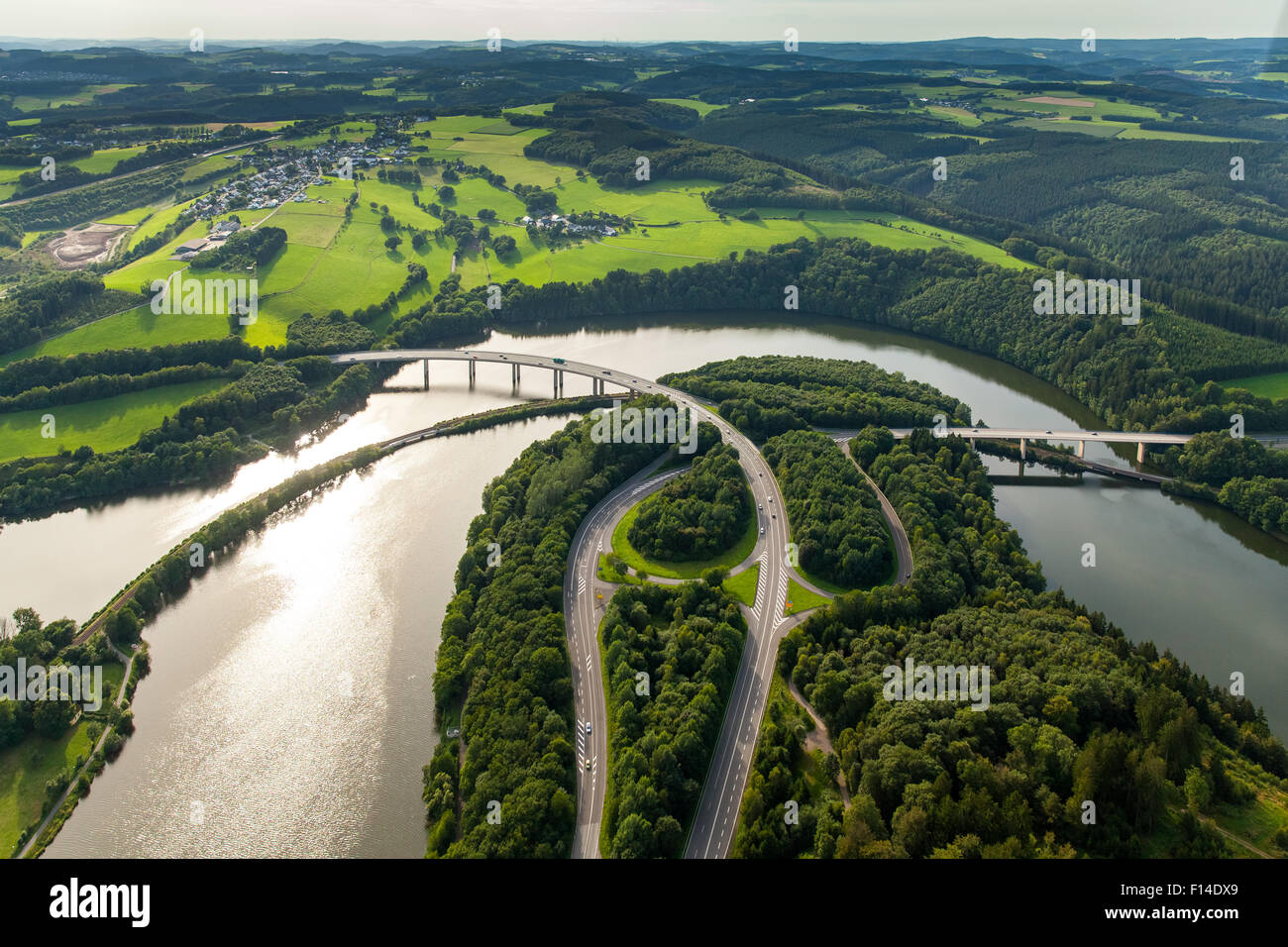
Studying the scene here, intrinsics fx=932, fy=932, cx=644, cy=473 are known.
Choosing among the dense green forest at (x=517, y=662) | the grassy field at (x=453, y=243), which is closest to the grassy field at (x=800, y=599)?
the dense green forest at (x=517, y=662)

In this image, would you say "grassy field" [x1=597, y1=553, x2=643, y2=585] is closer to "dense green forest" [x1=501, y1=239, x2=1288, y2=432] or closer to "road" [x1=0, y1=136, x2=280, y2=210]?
"dense green forest" [x1=501, y1=239, x2=1288, y2=432]

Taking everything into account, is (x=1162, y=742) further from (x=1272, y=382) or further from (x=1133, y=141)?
(x=1133, y=141)

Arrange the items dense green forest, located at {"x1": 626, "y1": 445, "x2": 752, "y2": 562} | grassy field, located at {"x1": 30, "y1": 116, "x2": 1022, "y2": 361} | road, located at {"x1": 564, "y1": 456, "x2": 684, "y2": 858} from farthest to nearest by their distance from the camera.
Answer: grassy field, located at {"x1": 30, "y1": 116, "x2": 1022, "y2": 361} < dense green forest, located at {"x1": 626, "y1": 445, "x2": 752, "y2": 562} < road, located at {"x1": 564, "y1": 456, "x2": 684, "y2": 858}

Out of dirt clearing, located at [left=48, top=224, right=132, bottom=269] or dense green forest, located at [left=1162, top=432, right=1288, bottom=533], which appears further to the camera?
dirt clearing, located at [left=48, top=224, right=132, bottom=269]

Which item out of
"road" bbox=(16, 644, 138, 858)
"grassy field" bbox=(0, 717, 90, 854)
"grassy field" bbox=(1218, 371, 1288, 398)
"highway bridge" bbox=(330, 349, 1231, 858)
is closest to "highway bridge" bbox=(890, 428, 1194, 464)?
"highway bridge" bbox=(330, 349, 1231, 858)

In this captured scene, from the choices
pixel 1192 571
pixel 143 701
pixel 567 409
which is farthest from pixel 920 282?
pixel 143 701

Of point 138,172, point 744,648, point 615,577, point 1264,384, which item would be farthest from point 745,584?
point 138,172
